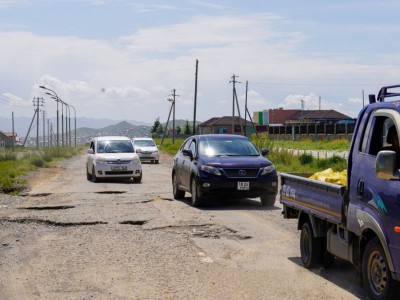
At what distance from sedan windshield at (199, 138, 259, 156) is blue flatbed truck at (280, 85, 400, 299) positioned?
25.7 ft

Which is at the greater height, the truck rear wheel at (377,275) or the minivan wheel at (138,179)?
the truck rear wheel at (377,275)

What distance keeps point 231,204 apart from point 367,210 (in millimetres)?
9784

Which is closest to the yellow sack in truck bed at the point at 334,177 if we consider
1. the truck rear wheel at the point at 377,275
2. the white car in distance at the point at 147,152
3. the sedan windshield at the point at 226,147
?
the truck rear wheel at the point at 377,275

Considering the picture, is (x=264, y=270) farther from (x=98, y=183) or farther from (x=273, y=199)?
(x=98, y=183)

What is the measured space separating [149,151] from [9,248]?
3290 centimetres

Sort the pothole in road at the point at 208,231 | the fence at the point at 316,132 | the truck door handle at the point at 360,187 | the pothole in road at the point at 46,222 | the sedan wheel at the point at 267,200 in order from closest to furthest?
the truck door handle at the point at 360,187
the pothole in road at the point at 208,231
the pothole in road at the point at 46,222
the sedan wheel at the point at 267,200
the fence at the point at 316,132

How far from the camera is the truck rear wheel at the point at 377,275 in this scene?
20.6ft

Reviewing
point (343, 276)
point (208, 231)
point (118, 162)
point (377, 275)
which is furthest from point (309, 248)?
point (118, 162)

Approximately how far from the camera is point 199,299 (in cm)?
698

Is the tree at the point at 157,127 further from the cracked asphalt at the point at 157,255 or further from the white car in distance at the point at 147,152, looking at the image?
the cracked asphalt at the point at 157,255

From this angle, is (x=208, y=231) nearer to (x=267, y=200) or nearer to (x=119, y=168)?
(x=267, y=200)

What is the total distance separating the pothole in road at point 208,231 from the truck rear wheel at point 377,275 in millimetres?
4362

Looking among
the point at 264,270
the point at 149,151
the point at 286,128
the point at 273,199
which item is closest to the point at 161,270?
the point at 264,270

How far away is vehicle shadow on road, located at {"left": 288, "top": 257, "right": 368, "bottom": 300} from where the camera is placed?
7312mm
